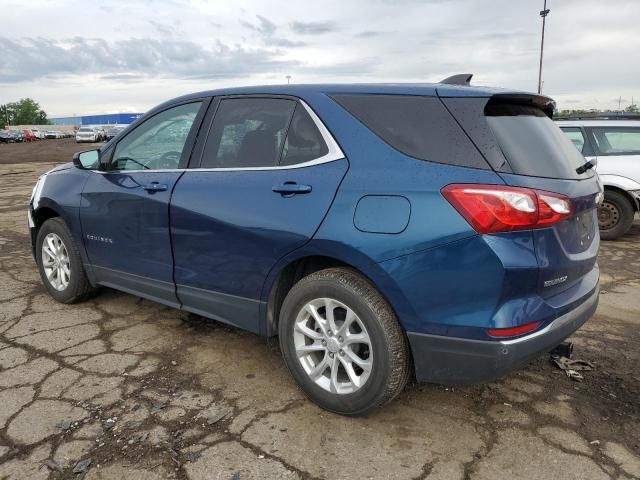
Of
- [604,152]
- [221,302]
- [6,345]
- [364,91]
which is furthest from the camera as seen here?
[604,152]

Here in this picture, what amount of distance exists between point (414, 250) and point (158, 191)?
1837mm

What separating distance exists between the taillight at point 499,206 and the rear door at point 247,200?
62 centimetres

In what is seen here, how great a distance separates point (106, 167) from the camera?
13.1 ft

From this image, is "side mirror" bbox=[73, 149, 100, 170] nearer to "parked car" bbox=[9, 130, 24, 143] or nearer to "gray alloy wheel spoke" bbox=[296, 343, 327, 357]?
"gray alloy wheel spoke" bbox=[296, 343, 327, 357]

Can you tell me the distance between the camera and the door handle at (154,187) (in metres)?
3.44

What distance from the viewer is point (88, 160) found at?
164 inches

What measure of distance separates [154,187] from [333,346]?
5.28 feet

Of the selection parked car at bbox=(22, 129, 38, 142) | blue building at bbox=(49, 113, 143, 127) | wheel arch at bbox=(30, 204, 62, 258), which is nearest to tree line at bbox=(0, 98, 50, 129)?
blue building at bbox=(49, 113, 143, 127)

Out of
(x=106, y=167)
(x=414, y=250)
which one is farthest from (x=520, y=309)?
(x=106, y=167)

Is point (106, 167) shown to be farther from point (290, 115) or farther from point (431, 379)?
point (431, 379)

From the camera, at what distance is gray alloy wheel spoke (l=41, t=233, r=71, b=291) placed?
4.43 meters

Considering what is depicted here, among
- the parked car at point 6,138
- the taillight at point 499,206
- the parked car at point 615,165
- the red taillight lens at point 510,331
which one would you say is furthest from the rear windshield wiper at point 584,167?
the parked car at point 6,138

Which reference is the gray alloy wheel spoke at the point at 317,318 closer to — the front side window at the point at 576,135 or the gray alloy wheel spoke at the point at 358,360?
the gray alloy wheel spoke at the point at 358,360

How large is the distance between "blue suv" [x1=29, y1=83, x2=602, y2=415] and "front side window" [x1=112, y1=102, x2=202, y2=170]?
0.03m
